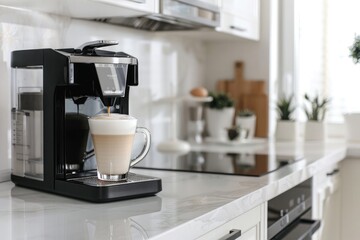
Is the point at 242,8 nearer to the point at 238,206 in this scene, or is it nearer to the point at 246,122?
the point at 246,122

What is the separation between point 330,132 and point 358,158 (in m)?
0.55

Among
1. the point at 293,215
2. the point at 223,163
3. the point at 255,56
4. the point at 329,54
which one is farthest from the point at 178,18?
the point at 329,54

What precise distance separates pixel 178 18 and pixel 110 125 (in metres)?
0.83

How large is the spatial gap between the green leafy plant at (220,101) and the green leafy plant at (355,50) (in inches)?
25.1

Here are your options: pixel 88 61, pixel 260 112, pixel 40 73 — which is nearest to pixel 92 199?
pixel 88 61

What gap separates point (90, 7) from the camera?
1774mm

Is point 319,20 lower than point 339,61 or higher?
higher

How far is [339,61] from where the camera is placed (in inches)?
125

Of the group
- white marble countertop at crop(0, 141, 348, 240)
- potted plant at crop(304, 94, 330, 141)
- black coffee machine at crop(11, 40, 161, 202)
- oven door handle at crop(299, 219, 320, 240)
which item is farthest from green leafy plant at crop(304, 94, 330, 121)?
black coffee machine at crop(11, 40, 161, 202)

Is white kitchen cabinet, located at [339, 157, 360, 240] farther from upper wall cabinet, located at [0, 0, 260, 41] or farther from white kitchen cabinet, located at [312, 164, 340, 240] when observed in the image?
upper wall cabinet, located at [0, 0, 260, 41]

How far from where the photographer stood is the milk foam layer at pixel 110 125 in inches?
53.9

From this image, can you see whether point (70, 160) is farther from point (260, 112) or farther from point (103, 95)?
point (260, 112)

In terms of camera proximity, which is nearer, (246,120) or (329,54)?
(246,120)

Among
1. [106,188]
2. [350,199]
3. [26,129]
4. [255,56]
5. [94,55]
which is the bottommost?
[350,199]
